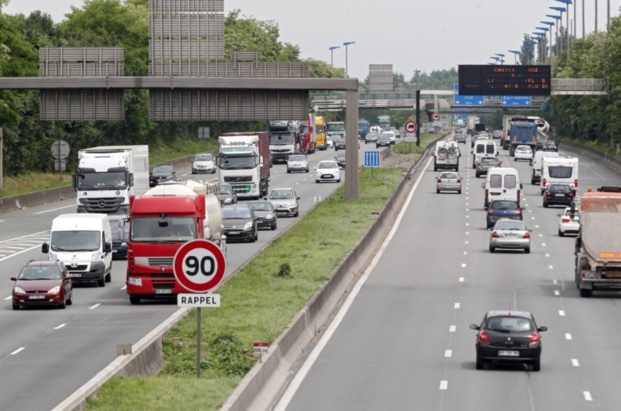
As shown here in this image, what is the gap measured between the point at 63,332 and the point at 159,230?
634cm

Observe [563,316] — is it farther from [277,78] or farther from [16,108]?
[16,108]

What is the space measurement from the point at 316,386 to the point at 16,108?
72215mm

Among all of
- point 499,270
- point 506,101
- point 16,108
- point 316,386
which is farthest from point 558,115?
point 316,386

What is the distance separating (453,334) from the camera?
121 ft

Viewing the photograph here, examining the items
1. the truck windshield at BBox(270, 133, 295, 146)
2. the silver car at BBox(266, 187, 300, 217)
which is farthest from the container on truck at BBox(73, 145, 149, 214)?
the truck windshield at BBox(270, 133, 295, 146)

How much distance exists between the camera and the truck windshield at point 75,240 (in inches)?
1868

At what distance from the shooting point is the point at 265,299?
1561 inches

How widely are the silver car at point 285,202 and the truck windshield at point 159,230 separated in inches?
1305

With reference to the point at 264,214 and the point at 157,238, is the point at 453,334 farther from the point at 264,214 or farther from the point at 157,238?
the point at 264,214

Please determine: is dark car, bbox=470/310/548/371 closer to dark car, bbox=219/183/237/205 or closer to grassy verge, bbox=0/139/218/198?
dark car, bbox=219/183/237/205

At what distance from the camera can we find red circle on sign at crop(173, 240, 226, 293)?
21.0 meters

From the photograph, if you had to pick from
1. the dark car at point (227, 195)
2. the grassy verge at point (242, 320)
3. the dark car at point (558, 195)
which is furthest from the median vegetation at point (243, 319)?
the dark car at point (558, 195)

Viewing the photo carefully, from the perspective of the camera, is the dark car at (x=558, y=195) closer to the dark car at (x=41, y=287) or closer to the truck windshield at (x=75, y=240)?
the truck windshield at (x=75, y=240)

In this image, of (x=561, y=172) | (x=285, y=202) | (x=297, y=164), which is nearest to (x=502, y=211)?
(x=285, y=202)
